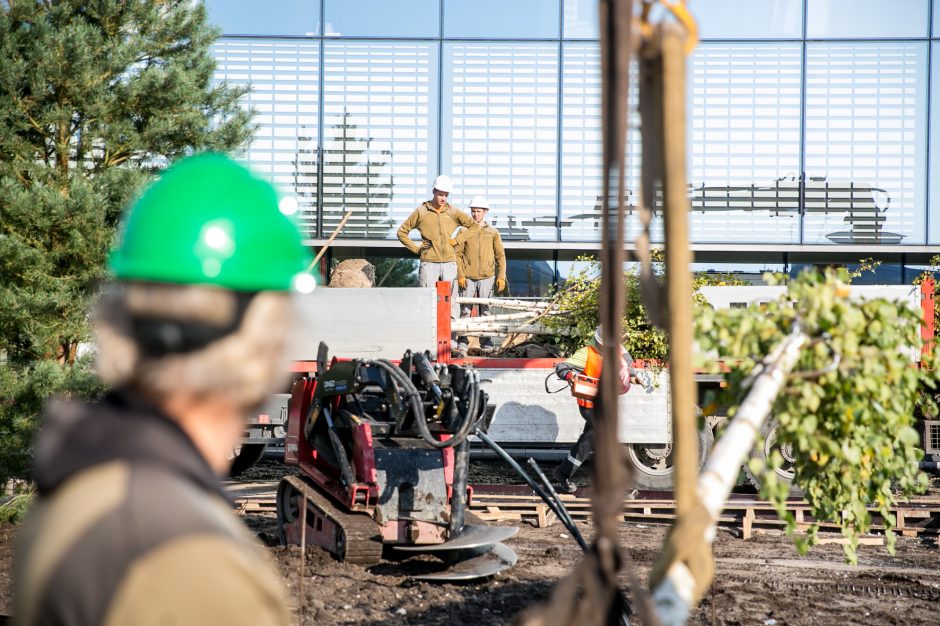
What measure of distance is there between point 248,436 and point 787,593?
696 centimetres

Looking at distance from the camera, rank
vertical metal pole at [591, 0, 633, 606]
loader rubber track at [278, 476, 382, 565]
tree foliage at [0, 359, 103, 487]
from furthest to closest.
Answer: tree foliage at [0, 359, 103, 487] < loader rubber track at [278, 476, 382, 565] < vertical metal pole at [591, 0, 633, 606]

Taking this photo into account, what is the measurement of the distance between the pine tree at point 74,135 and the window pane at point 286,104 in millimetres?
9224

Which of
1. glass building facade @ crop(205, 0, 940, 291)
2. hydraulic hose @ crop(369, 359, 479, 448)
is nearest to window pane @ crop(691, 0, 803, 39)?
glass building facade @ crop(205, 0, 940, 291)

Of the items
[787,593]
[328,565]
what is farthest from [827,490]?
[328,565]

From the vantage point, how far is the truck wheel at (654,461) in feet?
40.4

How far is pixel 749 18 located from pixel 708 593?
45.4ft

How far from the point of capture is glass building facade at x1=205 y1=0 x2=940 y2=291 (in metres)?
18.5

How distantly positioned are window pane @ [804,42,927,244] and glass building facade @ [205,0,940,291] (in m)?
0.03

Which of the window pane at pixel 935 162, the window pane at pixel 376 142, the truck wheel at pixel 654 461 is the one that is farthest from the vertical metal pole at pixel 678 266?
the window pane at pixel 935 162

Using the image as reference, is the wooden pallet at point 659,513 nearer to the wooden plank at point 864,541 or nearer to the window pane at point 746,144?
the wooden plank at point 864,541

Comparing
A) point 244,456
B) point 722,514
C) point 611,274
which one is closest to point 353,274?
point 244,456

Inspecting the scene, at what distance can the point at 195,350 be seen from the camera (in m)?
1.33

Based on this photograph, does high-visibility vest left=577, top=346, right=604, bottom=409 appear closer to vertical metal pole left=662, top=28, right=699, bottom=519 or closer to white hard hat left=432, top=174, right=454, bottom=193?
white hard hat left=432, top=174, right=454, bottom=193

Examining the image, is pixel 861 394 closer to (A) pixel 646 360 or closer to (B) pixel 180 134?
(B) pixel 180 134
